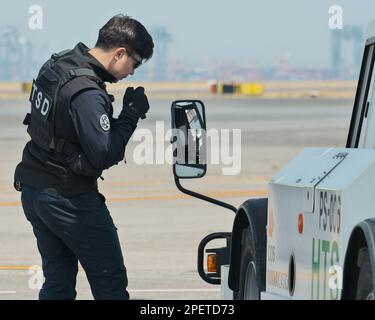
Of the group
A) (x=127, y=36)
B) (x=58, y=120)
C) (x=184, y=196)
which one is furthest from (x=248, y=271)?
(x=184, y=196)

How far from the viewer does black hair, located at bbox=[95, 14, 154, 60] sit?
695 cm

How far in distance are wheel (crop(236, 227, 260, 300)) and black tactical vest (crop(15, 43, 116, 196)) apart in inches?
35.1

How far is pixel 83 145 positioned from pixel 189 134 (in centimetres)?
55

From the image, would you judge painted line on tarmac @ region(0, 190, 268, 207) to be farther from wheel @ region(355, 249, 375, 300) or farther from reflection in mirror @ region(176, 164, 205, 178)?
wheel @ region(355, 249, 375, 300)

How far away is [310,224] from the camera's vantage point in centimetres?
559

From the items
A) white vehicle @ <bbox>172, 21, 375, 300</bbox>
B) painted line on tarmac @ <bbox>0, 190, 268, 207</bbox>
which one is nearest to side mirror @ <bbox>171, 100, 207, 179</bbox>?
white vehicle @ <bbox>172, 21, 375, 300</bbox>

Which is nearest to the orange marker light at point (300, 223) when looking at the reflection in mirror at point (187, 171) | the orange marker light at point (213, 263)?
the reflection in mirror at point (187, 171)

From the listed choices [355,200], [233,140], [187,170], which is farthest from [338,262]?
[233,140]

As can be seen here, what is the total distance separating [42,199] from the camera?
7.03 meters

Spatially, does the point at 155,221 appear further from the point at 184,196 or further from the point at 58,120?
the point at 58,120

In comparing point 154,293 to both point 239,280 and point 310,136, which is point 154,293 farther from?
point 310,136

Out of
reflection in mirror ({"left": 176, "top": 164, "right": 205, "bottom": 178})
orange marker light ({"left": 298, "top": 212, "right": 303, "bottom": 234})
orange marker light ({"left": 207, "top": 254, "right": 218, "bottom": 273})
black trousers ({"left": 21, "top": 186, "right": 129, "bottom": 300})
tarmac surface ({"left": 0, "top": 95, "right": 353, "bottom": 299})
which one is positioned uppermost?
reflection in mirror ({"left": 176, "top": 164, "right": 205, "bottom": 178})

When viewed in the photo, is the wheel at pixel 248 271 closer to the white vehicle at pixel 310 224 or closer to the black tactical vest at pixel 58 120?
the white vehicle at pixel 310 224

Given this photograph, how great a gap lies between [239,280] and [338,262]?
2344mm
